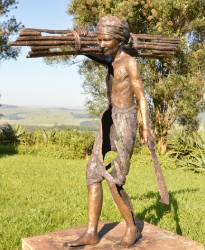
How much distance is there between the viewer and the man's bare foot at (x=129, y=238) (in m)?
3.66

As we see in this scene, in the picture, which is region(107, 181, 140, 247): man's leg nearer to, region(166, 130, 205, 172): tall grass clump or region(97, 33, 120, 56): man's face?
region(97, 33, 120, 56): man's face

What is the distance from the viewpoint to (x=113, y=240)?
3.87m

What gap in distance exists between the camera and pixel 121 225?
439 cm

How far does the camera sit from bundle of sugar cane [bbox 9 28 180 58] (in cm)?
306

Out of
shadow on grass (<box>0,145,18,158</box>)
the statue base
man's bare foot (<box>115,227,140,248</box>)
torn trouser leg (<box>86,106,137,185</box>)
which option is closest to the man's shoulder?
torn trouser leg (<box>86,106,137,185</box>)

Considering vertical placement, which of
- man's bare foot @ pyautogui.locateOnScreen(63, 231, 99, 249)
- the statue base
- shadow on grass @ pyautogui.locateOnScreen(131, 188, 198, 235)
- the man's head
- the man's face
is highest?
the man's head

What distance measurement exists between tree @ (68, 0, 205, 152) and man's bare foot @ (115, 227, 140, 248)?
29.4 ft

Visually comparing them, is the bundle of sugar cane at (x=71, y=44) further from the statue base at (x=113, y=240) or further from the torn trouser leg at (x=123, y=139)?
the statue base at (x=113, y=240)

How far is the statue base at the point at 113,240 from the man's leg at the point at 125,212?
78 mm

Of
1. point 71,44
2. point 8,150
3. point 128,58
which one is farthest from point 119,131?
point 8,150

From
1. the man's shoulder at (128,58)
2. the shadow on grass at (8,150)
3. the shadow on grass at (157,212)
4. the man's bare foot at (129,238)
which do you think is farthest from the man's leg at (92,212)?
the shadow on grass at (8,150)

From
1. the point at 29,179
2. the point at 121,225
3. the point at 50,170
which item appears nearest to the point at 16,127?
the point at 50,170

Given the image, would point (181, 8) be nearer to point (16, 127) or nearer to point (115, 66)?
point (16, 127)

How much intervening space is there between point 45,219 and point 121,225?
151 cm
